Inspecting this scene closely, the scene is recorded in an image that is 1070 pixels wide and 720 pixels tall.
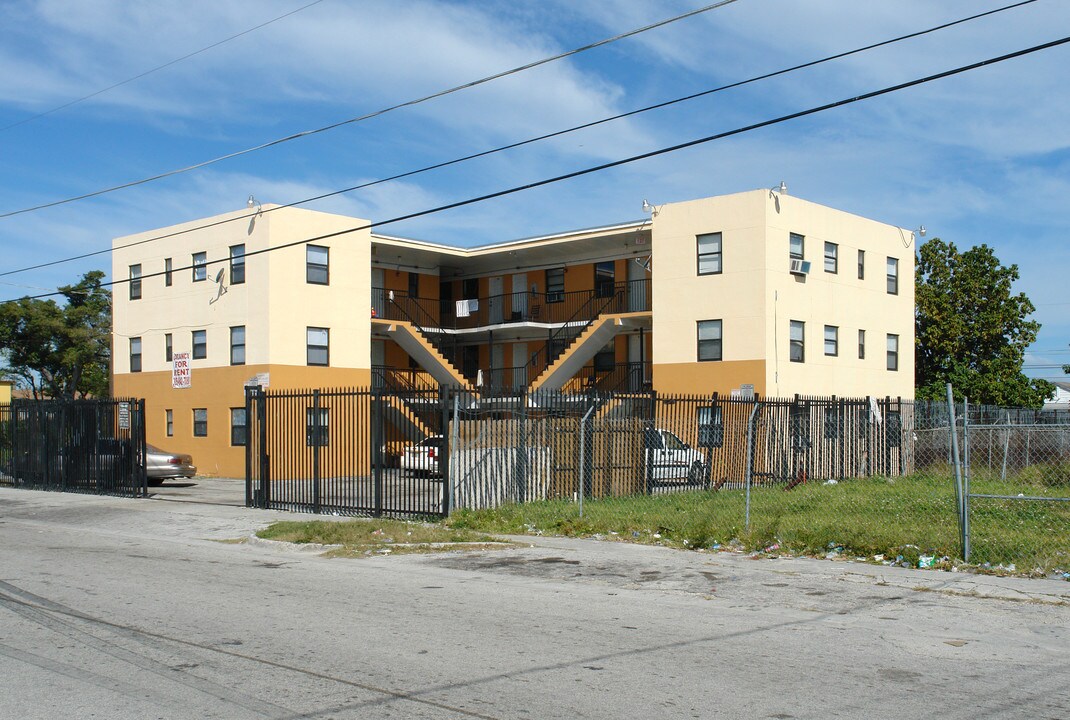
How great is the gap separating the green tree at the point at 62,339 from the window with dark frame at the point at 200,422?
19.1 m

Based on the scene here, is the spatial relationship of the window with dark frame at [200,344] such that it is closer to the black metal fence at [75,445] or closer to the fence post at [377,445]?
the black metal fence at [75,445]

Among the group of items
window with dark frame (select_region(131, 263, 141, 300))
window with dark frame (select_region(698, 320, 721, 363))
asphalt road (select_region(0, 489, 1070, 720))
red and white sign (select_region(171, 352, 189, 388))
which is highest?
window with dark frame (select_region(131, 263, 141, 300))

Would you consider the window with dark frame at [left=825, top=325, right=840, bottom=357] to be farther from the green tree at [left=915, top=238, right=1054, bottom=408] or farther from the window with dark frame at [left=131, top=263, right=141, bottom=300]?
the window with dark frame at [left=131, top=263, right=141, bottom=300]

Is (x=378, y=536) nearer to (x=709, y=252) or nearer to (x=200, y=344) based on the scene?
(x=709, y=252)

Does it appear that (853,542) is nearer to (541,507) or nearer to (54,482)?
(541,507)

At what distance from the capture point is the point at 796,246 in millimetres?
31719

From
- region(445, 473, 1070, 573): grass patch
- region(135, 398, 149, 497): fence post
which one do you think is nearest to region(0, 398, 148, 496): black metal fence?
region(135, 398, 149, 497): fence post

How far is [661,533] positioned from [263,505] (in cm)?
906

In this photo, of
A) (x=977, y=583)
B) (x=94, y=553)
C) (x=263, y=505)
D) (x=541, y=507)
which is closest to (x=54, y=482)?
(x=263, y=505)

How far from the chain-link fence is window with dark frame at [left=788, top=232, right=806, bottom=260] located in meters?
7.73

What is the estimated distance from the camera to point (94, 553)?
1443 cm

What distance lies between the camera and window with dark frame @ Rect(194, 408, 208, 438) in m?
35.6

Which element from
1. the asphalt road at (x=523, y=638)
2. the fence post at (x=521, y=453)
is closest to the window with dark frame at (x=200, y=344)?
the fence post at (x=521, y=453)

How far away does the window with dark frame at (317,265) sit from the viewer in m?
34.7
